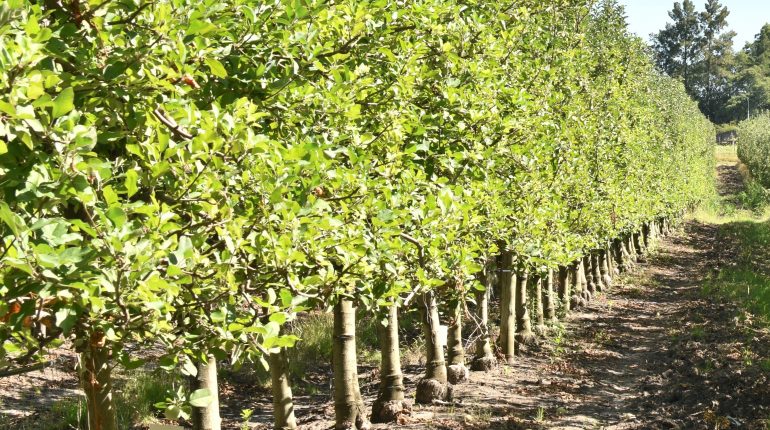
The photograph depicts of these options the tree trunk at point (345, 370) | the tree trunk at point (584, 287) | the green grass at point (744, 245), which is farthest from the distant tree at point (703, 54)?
the tree trunk at point (345, 370)

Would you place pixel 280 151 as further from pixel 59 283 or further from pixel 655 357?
pixel 655 357

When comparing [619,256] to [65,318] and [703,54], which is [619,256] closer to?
[65,318]

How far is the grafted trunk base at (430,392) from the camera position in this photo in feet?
34.8

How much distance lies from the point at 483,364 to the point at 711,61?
129 m

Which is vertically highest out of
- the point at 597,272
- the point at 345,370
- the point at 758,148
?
the point at 758,148

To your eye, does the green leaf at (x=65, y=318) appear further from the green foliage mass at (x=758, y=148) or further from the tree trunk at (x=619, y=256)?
the green foliage mass at (x=758, y=148)

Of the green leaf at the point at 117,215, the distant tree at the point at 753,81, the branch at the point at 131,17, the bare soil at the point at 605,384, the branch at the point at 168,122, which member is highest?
the distant tree at the point at 753,81

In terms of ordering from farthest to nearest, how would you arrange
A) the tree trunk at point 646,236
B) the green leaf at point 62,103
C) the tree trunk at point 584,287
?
the tree trunk at point 646,236 → the tree trunk at point 584,287 → the green leaf at point 62,103

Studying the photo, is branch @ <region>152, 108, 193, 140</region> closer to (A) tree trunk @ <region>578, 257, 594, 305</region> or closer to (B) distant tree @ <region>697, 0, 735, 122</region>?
(A) tree trunk @ <region>578, 257, 594, 305</region>

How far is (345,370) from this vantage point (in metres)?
8.79

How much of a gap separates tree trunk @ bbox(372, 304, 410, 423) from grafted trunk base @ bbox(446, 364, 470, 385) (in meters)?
2.14

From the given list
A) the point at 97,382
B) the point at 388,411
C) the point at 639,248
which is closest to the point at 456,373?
the point at 388,411

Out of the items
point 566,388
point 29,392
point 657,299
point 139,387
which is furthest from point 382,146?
point 657,299

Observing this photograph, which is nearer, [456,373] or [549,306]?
[456,373]
